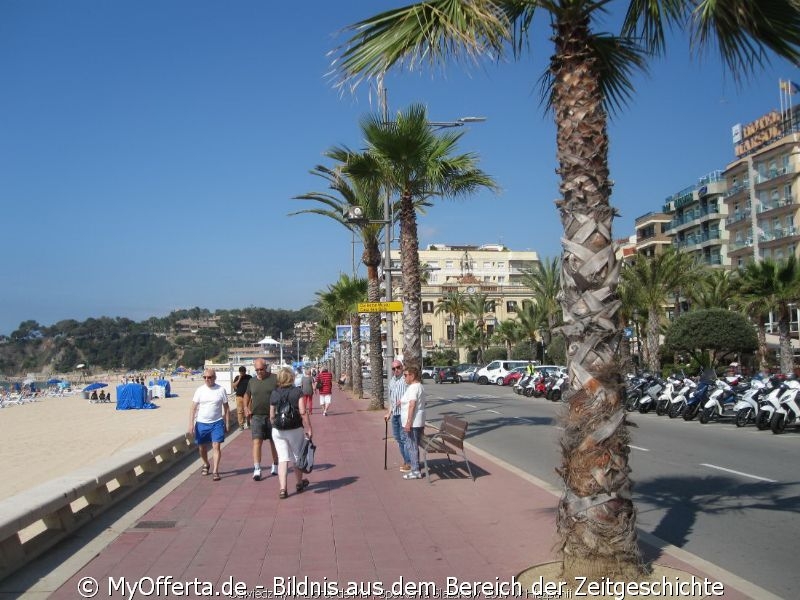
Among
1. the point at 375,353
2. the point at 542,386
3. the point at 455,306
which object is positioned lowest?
the point at 542,386

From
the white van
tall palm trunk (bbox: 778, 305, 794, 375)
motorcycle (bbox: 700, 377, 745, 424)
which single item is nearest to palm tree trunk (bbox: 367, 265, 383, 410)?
motorcycle (bbox: 700, 377, 745, 424)

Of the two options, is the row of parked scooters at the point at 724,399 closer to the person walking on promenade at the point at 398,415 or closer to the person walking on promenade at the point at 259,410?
the person walking on promenade at the point at 398,415

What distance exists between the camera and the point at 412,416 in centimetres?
1088

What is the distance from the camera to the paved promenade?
602 centimetres

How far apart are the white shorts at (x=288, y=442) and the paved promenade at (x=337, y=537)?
51 centimetres

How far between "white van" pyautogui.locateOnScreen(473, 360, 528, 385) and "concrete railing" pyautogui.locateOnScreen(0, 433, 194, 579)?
1627 inches

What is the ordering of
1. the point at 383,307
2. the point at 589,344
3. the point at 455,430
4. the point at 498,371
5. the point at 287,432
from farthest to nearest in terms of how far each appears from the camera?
1. the point at 498,371
2. the point at 383,307
3. the point at 455,430
4. the point at 287,432
5. the point at 589,344

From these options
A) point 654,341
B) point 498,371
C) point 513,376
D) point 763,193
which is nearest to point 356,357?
point 513,376

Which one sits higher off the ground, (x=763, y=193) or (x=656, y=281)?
(x=763, y=193)

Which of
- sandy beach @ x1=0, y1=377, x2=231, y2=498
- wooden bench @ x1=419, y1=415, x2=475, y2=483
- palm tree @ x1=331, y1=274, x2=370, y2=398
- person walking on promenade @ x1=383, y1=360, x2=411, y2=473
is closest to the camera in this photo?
wooden bench @ x1=419, y1=415, x2=475, y2=483

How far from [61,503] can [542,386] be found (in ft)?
96.1

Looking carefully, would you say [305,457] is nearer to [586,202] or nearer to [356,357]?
[586,202]

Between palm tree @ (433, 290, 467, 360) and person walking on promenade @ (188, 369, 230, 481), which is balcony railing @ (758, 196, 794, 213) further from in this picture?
person walking on promenade @ (188, 369, 230, 481)

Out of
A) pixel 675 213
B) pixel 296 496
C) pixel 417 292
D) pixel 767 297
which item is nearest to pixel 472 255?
pixel 675 213
